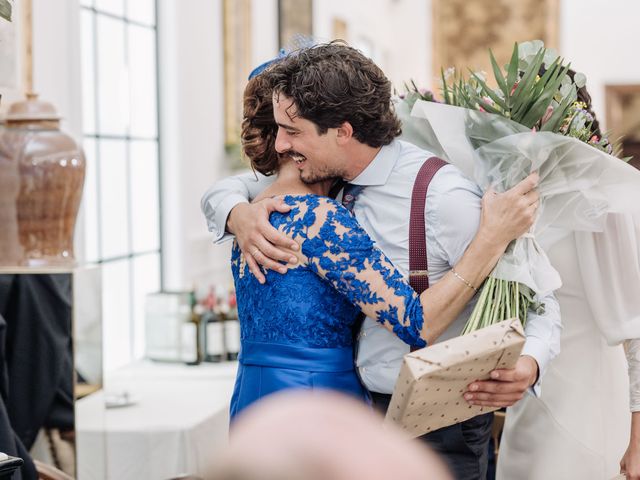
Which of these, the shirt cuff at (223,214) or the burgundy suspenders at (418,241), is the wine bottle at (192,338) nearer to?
the shirt cuff at (223,214)

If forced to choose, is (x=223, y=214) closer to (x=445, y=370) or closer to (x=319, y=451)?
(x=445, y=370)

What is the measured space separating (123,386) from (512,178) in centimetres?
262

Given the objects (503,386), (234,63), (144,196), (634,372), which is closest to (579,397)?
(634,372)

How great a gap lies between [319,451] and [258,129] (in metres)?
1.68

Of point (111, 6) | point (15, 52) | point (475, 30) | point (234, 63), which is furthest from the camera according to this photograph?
point (475, 30)

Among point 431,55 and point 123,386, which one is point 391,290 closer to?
point 123,386

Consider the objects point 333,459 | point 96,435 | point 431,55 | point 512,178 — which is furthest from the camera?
point 431,55

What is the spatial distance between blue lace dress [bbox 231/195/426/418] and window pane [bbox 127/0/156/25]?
324 centimetres

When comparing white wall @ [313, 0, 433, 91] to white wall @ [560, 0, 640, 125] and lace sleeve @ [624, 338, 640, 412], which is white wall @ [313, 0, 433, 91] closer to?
white wall @ [560, 0, 640, 125]

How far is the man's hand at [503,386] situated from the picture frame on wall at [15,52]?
6.43ft

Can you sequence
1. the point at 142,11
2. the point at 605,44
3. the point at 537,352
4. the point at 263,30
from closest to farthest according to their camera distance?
the point at 537,352 → the point at 142,11 → the point at 263,30 → the point at 605,44

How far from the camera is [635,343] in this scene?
96.5 inches

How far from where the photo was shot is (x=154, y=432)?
12.0ft

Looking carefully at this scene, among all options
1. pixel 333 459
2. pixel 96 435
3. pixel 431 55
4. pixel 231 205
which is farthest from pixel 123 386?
pixel 431 55
